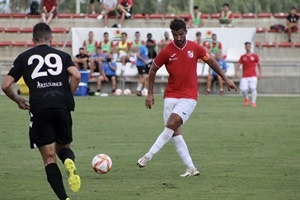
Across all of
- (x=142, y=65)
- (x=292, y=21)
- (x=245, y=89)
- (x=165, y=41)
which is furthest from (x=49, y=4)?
(x=245, y=89)

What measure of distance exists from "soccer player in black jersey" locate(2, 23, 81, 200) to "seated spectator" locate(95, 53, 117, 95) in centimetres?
2344

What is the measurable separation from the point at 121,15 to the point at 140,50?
4.01 m

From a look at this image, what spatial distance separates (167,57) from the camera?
12.8 metres

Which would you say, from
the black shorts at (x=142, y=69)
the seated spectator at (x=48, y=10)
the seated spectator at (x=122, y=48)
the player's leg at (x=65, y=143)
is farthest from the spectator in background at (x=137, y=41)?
the player's leg at (x=65, y=143)

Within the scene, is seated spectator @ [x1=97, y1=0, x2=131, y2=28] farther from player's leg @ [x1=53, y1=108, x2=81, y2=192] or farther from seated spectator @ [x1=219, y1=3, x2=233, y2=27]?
player's leg @ [x1=53, y1=108, x2=81, y2=192]

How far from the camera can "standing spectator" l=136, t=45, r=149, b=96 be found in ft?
109

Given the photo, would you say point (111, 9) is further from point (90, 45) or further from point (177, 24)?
point (177, 24)

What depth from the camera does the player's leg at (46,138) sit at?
973 cm

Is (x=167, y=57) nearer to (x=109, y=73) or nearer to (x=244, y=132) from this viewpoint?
(x=244, y=132)

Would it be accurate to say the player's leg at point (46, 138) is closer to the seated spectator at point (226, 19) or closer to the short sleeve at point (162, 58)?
the short sleeve at point (162, 58)

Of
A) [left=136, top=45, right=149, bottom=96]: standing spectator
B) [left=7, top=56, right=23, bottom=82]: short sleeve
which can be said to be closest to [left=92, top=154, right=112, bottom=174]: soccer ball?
[left=7, top=56, right=23, bottom=82]: short sleeve

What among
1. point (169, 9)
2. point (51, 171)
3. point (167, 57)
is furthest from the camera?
point (169, 9)

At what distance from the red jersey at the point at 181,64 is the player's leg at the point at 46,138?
336cm

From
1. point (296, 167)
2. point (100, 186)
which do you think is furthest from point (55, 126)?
point (296, 167)
